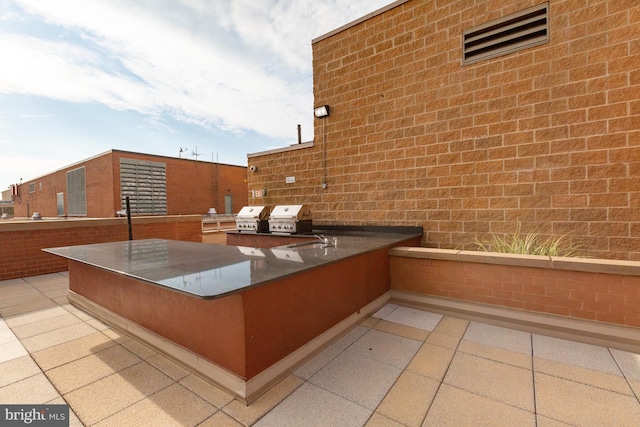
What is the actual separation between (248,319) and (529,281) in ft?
9.11

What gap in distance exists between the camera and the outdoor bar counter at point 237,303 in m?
1.80

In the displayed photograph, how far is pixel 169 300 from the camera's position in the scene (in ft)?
7.52

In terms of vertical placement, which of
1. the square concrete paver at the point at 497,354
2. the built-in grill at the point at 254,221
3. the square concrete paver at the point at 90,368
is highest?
the built-in grill at the point at 254,221

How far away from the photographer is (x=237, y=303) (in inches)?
70.5

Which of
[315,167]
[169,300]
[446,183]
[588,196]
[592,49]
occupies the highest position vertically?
[592,49]

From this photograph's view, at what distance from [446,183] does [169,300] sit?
3816mm

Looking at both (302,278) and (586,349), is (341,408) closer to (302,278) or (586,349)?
(302,278)

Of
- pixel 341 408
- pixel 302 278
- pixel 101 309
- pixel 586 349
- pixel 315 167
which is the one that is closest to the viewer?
pixel 341 408

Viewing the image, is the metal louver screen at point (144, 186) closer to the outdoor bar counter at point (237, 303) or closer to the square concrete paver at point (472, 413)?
the outdoor bar counter at point (237, 303)

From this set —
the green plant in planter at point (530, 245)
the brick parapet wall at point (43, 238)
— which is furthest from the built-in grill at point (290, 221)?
the brick parapet wall at point (43, 238)

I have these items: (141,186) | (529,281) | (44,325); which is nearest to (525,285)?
(529,281)

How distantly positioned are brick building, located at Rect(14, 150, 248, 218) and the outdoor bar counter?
15.7 metres

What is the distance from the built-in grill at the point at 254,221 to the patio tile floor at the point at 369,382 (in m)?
2.86

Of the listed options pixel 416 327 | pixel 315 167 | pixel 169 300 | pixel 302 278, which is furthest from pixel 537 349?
pixel 315 167
